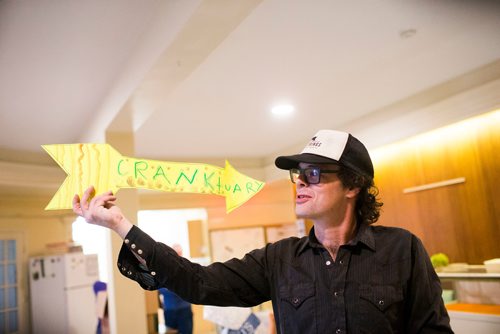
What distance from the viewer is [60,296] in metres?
6.02

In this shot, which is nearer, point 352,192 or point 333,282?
point 333,282

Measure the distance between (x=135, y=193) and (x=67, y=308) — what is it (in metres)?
3.86

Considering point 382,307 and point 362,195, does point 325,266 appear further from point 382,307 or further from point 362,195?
point 362,195

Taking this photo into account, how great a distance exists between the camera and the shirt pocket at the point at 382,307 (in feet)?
3.39

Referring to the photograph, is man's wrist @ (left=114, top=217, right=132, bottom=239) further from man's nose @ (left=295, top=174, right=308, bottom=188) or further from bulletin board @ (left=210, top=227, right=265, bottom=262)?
bulletin board @ (left=210, top=227, right=265, bottom=262)

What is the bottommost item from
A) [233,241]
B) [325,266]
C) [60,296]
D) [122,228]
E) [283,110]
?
[60,296]

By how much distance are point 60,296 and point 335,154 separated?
6.04 m

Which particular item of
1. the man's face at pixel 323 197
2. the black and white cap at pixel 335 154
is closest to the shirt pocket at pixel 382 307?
the man's face at pixel 323 197

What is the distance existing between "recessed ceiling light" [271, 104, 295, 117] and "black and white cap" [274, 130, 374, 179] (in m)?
2.69

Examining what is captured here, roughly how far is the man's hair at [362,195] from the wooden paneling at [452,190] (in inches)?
109

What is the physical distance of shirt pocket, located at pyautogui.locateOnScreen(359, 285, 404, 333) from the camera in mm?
1032

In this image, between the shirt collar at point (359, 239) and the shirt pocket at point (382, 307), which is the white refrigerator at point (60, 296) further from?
the shirt pocket at point (382, 307)

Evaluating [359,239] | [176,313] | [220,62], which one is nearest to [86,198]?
[359,239]

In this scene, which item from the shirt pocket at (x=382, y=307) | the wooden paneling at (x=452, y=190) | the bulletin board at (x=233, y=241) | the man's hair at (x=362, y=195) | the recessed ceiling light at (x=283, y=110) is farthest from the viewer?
the bulletin board at (x=233, y=241)
